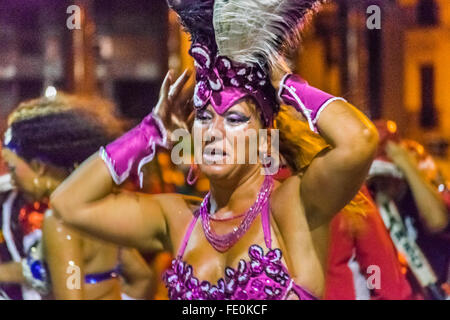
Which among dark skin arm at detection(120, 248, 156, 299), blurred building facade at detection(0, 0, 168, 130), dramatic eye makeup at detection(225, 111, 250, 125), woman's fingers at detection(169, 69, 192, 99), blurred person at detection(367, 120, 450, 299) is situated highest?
blurred building facade at detection(0, 0, 168, 130)

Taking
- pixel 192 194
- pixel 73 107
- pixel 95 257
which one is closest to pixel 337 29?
pixel 192 194

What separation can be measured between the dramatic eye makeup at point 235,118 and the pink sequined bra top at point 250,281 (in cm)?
24

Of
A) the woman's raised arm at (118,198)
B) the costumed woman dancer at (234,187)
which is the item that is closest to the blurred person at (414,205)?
the costumed woman dancer at (234,187)

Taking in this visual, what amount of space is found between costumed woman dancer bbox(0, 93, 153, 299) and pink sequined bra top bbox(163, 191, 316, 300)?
344 mm

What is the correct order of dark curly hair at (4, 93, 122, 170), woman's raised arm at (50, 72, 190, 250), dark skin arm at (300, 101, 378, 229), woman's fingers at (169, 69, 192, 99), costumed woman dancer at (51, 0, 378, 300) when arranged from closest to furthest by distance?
dark skin arm at (300, 101, 378, 229)
costumed woman dancer at (51, 0, 378, 300)
woman's raised arm at (50, 72, 190, 250)
woman's fingers at (169, 69, 192, 99)
dark curly hair at (4, 93, 122, 170)

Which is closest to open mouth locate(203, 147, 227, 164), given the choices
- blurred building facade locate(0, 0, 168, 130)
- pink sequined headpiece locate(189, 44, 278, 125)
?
pink sequined headpiece locate(189, 44, 278, 125)

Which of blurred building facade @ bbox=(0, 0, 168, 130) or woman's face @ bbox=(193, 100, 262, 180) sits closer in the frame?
woman's face @ bbox=(193, 100, 262, 180)

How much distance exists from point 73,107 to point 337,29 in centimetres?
87

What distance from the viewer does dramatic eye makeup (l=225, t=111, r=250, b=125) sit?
2.20 meters

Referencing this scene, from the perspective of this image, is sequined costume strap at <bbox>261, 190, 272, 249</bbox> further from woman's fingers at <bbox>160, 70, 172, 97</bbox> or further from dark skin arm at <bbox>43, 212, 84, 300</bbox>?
dark skin arm at <bbox>43, 212, 84, 300</bbox>

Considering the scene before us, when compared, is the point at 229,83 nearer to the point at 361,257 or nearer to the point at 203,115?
the point at 203,115

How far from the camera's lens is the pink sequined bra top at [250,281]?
2.17 m

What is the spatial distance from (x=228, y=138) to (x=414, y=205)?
2.23 feet

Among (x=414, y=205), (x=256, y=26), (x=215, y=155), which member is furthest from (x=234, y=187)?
(x=414, y=205)
